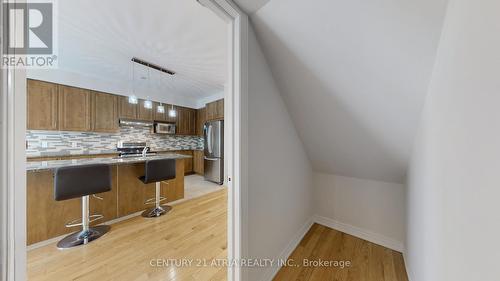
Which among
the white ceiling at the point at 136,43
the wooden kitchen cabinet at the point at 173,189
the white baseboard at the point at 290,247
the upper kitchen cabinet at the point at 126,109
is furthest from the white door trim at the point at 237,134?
the upper kitchen cabinet at the point at 126,109

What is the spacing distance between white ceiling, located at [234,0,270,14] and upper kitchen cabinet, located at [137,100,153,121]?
4.13 metres

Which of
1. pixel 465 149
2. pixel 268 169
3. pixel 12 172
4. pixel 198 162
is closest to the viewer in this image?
pixel 12 172

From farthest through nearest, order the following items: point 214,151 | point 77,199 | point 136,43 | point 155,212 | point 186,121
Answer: point 186,121, point 214,151, point 155,212, point 136,43, point 77,199

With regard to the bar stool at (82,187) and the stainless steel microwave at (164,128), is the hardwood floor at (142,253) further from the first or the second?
the stainless steel microwave at (164,128)

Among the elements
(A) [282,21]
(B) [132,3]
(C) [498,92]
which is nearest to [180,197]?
(B) [132,3]

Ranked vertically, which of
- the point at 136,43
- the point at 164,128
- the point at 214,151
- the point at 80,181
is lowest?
the point at 80,181

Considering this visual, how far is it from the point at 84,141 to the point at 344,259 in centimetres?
519

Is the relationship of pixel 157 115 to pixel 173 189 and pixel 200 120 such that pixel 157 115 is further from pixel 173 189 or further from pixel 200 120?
pixel 173 189

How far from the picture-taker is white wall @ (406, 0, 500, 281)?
1.52ft

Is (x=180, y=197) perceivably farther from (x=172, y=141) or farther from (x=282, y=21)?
(x=282, y=21)

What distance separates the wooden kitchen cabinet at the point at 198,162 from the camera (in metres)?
5.29

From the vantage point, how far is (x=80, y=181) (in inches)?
73.1

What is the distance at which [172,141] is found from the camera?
5156mm

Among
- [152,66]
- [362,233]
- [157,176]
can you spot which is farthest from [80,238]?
[362,233]
